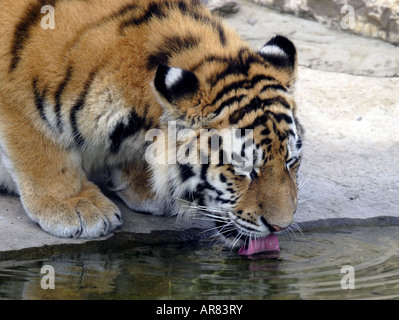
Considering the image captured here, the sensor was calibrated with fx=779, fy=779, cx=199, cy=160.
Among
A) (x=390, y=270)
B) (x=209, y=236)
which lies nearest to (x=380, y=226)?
(x=390, y=270)

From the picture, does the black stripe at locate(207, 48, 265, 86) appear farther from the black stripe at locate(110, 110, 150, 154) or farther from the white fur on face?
the black stripe at locate(110, 110, 150, 154)

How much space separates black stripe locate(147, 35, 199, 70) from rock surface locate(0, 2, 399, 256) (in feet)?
3.11

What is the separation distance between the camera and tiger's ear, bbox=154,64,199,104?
353cm

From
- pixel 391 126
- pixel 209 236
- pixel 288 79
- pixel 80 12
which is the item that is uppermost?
pixel 80 12

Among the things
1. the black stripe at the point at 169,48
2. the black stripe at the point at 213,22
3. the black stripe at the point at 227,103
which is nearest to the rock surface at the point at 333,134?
the black stripe at the point at 227,103

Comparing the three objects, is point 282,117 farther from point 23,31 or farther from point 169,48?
point 23,31

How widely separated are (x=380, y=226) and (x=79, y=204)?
67.2 inches

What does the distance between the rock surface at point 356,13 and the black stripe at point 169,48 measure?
2.98m

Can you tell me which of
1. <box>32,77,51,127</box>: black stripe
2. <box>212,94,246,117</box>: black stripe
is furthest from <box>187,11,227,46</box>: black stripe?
<box>32,77,51,127</box>: black stripe

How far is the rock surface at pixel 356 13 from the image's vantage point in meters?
6.39

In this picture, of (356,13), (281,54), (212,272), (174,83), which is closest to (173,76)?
(174,83)

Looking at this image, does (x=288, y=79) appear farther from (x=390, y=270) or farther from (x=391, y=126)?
(x=391, y=126)

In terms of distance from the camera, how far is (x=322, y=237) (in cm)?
426
